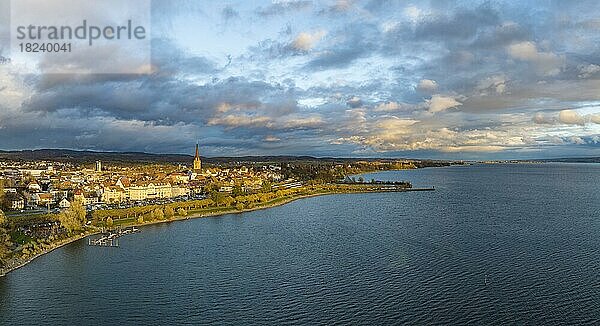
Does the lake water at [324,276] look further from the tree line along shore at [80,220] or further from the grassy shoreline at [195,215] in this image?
the tree line along shore at [80,220]

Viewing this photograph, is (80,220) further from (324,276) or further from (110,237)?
(324,276)

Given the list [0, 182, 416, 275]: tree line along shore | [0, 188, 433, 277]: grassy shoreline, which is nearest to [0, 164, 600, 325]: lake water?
[0, 188, 433, 277]: grassy shoreline

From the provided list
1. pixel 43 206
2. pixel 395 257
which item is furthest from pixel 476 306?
pixel 43 206

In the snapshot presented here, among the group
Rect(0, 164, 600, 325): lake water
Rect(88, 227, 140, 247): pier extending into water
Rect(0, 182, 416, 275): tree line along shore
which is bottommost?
Rect(0, 164, 600, 325): lake water

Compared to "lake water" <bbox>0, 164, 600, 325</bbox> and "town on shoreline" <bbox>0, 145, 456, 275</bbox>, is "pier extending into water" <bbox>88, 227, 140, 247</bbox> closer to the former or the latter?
"lake water" <bbox>0, 164, 600, 325</bbox>

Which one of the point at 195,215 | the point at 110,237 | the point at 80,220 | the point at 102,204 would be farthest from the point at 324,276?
the point at 102,204
